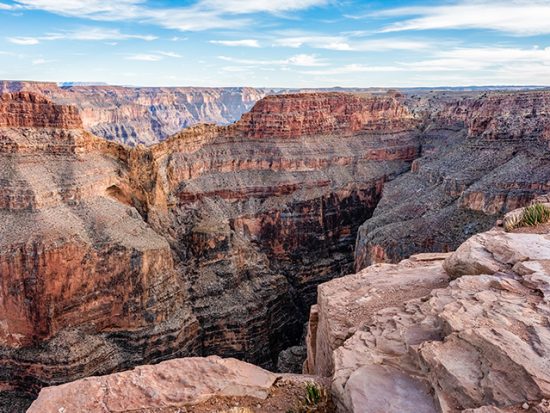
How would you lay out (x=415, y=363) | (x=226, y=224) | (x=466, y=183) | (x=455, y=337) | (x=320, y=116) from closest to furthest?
(x=455, y=337), (x=415, y=363), (x=226, y=224), (x=466, y=183), (x=320, y=116)

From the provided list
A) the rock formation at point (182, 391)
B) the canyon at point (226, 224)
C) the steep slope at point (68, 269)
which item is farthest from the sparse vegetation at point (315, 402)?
the steep slope at point (68, 269)

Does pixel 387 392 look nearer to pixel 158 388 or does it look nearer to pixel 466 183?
pixel 158 388

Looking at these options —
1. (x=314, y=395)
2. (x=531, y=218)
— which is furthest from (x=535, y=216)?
(x=314, y=395)

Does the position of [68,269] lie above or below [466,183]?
below

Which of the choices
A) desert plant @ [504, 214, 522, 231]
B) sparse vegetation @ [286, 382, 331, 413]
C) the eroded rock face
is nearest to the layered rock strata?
the eroded rock face

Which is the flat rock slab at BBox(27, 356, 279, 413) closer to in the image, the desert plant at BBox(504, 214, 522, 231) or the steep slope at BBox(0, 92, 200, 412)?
the desert plant at BBox(504, 214, 522, 231)

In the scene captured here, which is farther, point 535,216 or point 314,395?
point 535,216

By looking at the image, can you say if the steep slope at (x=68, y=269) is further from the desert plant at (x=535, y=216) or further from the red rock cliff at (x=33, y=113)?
the desert plant at (x=535, y=216)

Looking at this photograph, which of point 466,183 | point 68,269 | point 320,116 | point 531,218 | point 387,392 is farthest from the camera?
point 320,116
